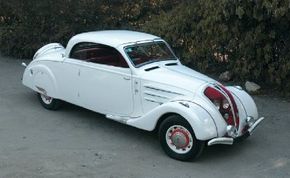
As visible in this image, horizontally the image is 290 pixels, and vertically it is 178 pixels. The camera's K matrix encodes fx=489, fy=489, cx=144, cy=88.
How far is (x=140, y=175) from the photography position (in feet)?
20.0

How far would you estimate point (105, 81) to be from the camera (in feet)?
24.6

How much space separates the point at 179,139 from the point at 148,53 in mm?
1691

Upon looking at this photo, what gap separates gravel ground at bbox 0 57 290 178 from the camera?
20.4 feet

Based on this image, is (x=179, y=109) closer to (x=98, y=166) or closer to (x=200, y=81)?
(x=200, y=81)

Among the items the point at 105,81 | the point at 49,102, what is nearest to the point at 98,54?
the point at 105,81

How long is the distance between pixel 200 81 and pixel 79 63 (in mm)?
2127

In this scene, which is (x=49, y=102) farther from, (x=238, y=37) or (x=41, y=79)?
(x=238, y=37)

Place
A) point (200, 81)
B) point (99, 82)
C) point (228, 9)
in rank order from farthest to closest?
1. point (228, 9)
2. point (99, 82)
3. point (200, 81)

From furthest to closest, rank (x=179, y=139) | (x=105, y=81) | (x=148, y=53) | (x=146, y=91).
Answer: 1. (x=148, y=53)
2. (x=105, y=81)
3. (x=146, y=91)
4. (x=179, y=139)

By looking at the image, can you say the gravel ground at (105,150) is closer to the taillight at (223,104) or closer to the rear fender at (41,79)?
the rear fender at (41,79)

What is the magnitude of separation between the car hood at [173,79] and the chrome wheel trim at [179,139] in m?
0.57

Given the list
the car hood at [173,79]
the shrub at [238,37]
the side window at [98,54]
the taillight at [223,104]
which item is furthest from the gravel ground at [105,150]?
the shrub at [238,37]

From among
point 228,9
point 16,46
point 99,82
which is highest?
point 228,9

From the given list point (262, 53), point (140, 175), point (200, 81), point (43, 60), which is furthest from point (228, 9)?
point (140, 175)
